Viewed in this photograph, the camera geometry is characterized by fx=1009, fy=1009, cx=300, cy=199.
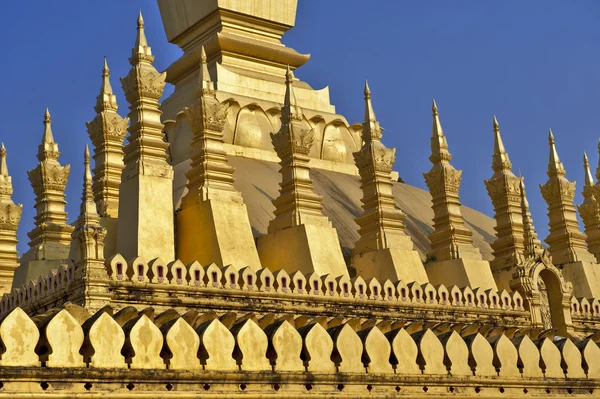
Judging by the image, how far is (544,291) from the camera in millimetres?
20266

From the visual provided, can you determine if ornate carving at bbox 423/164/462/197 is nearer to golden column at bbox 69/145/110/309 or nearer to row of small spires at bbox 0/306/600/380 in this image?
golden column at bbox 69/145/110/309

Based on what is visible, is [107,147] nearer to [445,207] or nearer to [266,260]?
[266,260]

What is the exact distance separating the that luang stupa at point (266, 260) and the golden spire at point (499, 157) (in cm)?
5

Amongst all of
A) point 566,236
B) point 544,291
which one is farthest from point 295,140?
point 566,236

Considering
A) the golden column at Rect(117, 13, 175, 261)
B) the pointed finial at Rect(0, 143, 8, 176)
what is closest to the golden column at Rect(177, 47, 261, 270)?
the golden column at Rect(117, 13, 175, 261)

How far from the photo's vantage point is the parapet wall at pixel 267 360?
8.77 meters

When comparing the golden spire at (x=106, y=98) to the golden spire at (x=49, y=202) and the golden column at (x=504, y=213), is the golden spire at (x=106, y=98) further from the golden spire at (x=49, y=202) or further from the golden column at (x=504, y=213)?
the golden column at (x=504, y=213)

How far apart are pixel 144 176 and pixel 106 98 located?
2722 millimetres

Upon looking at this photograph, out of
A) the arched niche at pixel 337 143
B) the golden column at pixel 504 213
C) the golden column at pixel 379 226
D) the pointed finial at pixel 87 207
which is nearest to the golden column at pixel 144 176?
the pointed finial at pixel 87 207

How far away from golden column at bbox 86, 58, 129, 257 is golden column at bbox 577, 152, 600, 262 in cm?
1225

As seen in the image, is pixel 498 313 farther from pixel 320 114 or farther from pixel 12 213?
pixel 12 213

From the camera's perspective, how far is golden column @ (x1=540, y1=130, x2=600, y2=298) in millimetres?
23264

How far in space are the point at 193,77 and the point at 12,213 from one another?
6.91 meters

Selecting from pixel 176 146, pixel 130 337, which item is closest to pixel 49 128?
pixel 176 146
